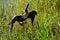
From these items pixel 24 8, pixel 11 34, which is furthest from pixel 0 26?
pixel 24 8

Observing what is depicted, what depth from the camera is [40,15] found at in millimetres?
2105

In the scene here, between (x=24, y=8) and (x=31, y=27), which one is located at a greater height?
(x=24, y=8)

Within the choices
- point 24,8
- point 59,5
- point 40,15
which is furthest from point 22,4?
point 59,5

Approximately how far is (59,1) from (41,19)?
0.21 m

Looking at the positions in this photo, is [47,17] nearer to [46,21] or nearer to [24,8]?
[46,21]

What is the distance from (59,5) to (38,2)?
0.17m

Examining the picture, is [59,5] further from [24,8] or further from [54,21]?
[24,8]

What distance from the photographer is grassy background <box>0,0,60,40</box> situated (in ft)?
6.81

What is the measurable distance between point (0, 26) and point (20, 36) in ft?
→ 0.59

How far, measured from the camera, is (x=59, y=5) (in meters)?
2.11

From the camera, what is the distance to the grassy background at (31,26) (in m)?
2.08

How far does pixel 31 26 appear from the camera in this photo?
82.2 inches

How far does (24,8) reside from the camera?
2.10 meters

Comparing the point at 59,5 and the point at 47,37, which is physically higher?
the point at 59,5
